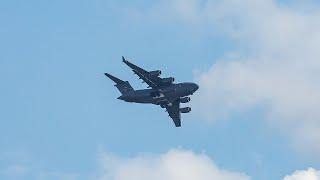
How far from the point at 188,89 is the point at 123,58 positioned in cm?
1595

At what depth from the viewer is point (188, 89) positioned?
655ft

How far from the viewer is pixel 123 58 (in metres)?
194

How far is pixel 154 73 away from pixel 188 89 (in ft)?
26.0

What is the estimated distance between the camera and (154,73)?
7830 inches

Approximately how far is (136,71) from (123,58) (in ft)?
22.6

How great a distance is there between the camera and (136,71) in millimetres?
199750

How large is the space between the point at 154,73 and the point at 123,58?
8583 mm
